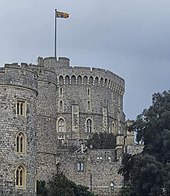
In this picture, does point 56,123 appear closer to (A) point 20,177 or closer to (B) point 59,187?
(B) point 59,187

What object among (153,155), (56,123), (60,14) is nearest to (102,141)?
(56,123)

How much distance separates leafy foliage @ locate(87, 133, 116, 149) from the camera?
339ft

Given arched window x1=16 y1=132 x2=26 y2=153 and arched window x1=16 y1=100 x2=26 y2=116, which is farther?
arched window x1=16 y1=100 x2=26 y2=116

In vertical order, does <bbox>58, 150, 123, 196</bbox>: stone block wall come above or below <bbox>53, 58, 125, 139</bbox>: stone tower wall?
below

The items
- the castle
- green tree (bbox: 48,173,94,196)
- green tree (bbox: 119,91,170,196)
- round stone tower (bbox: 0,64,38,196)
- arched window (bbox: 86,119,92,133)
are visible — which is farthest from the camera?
arched window (bbox: 86,119,92,133)

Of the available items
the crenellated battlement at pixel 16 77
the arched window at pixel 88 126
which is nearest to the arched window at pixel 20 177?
the crenellated battlement at pixel 16 77

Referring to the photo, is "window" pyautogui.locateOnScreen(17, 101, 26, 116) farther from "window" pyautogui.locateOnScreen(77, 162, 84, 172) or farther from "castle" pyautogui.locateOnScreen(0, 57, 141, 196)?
"window" pyautogui.locateOnScreen(77, 162, 84, 172)

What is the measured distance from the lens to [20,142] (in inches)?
2242

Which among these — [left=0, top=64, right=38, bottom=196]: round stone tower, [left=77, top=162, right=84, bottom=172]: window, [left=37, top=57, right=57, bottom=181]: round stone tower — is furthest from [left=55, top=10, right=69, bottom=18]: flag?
[left=0, top=64, right=38, bottom=196]: round stone tower

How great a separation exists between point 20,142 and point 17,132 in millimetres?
816

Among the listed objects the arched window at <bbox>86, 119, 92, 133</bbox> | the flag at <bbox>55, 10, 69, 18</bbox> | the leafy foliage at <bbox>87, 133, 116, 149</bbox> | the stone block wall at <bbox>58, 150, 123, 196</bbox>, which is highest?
the flag at <bbox>55, 10, 69, 18</bbox>

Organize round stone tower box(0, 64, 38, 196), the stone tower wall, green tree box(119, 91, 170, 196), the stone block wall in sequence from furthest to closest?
the stone tower wall, the stone block wall, green tree box(119, 91, 170, 196), round stone tower box(0, 64, 38, 196)

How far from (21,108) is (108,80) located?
197 feet

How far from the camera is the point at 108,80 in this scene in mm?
116812
